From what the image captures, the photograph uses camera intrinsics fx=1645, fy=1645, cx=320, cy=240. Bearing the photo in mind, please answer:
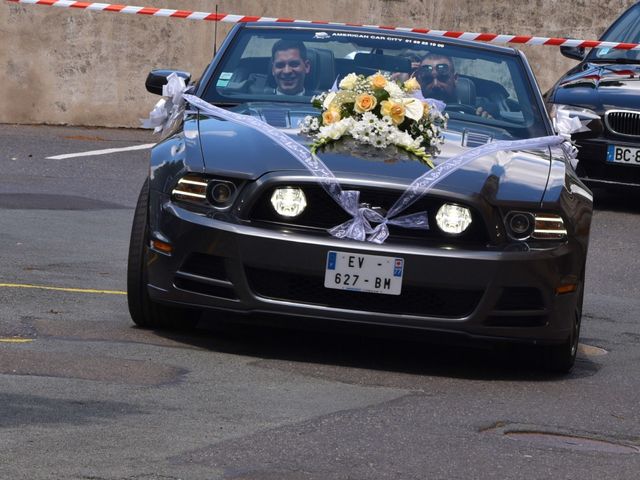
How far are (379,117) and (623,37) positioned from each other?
787 centimetres

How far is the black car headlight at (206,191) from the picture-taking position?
22.0 ft

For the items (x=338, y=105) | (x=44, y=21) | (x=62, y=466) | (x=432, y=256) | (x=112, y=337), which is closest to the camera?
(x=62, y=466)

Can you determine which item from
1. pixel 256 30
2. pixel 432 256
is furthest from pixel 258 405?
pixel 256 30

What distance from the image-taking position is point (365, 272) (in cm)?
652

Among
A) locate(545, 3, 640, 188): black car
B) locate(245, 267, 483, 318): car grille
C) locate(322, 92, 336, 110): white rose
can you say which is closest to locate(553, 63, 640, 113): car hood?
locate(545, 3, 640, 188): black car

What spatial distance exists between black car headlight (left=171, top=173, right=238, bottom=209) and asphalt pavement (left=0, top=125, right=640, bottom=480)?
0.58 m

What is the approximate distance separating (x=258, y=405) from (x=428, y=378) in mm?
1100

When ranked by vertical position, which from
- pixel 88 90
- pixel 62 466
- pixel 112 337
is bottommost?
pixel 88 90

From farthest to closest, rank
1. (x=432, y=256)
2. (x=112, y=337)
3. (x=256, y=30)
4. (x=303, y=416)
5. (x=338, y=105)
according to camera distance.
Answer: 1. (x=256, y=30)
2. (x=338, y=105)
3. (x=112, y=337)
4. (x=432, y=256)
5. (x=303, y=416)

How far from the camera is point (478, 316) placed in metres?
6.64

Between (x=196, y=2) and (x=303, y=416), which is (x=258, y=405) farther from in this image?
(x=196, y=2)

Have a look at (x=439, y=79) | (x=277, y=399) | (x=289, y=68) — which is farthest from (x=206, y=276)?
(x=439, y=79)

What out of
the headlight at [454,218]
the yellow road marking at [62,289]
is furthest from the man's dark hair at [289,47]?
the headlight at [454,218]

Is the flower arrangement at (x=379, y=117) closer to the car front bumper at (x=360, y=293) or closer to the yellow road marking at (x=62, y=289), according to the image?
the car front bumper at (x=360, y=293)
